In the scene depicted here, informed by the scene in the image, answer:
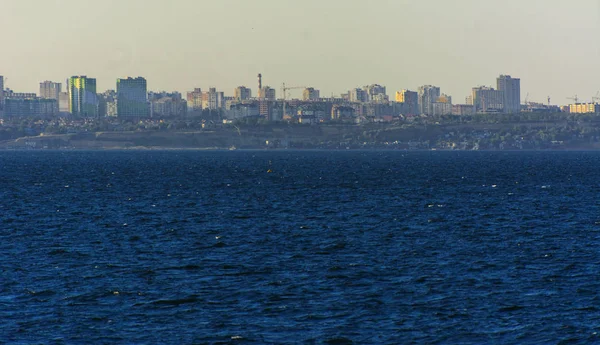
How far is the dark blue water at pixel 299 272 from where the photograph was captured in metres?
43.1

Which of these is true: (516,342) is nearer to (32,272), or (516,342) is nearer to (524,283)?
(524,283)

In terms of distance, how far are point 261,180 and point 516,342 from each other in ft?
389

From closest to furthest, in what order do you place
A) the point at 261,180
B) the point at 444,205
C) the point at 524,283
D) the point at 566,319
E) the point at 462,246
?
the point at 566,319, the point at 524,283, the point at 462,246, the point at 444,205, the point at 261,180

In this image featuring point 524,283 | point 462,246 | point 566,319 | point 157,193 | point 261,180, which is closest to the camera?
point 566,319

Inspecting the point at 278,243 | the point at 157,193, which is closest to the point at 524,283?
the point at 278,243

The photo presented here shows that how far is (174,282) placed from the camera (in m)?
53.3

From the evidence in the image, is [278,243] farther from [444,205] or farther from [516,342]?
[444,205]

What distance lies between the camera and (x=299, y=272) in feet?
186

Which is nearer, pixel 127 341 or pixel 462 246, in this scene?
pixel 127 341

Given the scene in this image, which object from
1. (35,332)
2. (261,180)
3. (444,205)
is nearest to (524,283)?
(35,332)

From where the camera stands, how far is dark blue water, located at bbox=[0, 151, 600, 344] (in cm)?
4306

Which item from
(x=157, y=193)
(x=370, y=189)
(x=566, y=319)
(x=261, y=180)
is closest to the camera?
(x=566, y=319)

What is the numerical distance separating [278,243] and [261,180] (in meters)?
89.4

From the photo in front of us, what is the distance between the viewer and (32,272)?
56.1 meters
